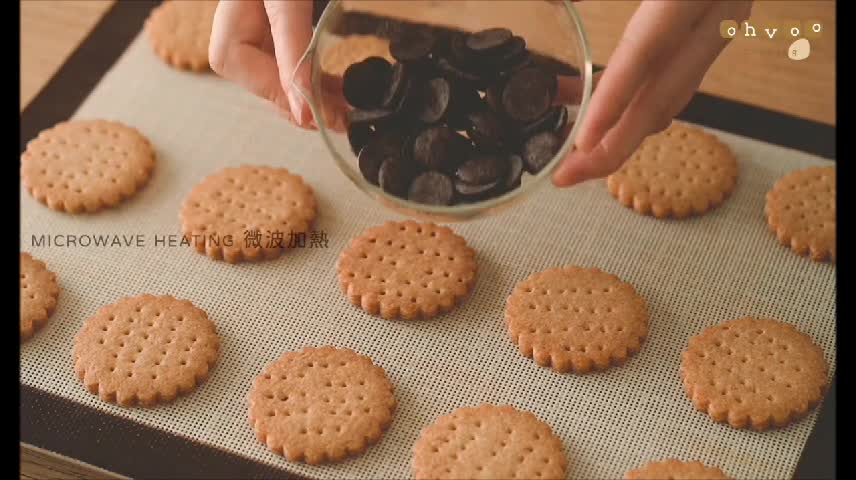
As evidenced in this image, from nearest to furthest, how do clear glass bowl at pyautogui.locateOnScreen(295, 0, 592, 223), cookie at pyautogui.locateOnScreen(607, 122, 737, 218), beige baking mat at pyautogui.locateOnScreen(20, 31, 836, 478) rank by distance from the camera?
clear glass bowl at pyautogui.locateOnScreen(295, 0, 592, 223)
beige baking mat at pyautogui.locateOnScreen(20, 31, 836, 478)
cookie at pyautogui.locateOnScreen(607, 122, 737, 218)

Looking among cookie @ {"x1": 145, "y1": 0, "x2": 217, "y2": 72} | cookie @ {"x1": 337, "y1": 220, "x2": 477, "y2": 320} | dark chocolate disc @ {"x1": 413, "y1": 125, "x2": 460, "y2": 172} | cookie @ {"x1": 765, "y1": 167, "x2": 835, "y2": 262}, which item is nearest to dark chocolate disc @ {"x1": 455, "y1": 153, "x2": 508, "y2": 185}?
dark chocolate disc @ {"x1": 413, "y1": 125, "x2": 460, "y2": 172}

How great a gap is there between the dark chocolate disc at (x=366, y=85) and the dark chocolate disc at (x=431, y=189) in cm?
10

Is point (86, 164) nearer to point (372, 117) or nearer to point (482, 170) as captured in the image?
point (372, 117)

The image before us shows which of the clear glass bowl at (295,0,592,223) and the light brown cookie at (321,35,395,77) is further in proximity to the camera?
the light brown cookie at (321,35,395,77)

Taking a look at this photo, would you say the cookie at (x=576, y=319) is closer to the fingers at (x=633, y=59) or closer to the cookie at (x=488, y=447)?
the cookie at (x=488, y=447)

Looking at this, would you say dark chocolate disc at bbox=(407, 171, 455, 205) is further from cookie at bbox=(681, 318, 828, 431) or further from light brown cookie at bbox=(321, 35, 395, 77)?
cookie at bbox=(681, 318, 828, 431)

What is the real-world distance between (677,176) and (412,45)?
448 mm

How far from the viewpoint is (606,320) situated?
1287 millimetres

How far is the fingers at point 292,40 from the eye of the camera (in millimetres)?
1164

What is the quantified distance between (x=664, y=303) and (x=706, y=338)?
8 centimetres

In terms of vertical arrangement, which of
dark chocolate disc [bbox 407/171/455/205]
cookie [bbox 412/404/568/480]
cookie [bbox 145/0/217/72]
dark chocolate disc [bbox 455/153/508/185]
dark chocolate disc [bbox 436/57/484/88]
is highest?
dark chocolate disc [bbox 436/57/484/88]

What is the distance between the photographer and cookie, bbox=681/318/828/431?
3.96 feet

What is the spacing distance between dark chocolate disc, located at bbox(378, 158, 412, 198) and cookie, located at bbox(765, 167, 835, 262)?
54 cm
